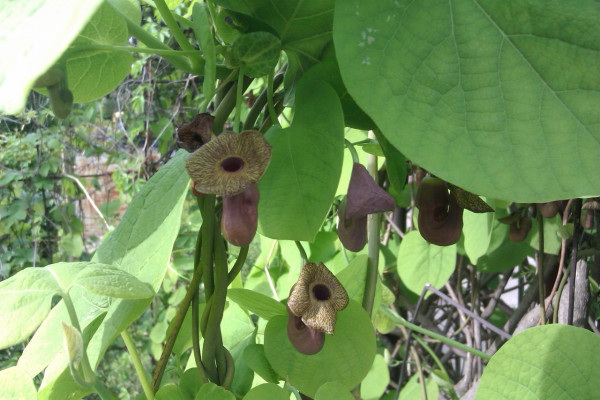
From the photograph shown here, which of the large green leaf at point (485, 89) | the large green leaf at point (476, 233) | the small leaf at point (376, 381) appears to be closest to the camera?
the large green leaf at point (485, 89)

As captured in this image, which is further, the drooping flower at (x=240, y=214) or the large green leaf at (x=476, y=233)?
the large green leaf at (x=476, y=233)

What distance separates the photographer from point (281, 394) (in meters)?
0.48

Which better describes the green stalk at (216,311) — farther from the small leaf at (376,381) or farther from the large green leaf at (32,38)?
the small leaf at (376,381)

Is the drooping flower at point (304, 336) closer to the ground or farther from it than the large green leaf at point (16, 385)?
farther from it

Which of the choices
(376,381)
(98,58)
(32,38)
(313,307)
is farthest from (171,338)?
(376,381)

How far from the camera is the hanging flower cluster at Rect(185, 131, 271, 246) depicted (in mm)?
371

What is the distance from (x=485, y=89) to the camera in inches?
12.1

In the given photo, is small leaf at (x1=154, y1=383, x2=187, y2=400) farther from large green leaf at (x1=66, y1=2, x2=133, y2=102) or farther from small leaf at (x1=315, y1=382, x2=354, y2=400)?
large green leaf at (x1=66, y1=2, x2=133, y2=102)

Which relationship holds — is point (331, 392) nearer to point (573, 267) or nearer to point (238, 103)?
point (238, 103)

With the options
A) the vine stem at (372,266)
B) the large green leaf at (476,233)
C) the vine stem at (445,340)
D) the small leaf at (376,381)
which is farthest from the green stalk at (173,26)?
the small leaf at (376,381)

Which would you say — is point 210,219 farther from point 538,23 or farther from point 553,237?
point 553,237

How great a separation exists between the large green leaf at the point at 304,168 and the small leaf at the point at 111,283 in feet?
0.41

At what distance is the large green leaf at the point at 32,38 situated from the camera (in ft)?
0.58

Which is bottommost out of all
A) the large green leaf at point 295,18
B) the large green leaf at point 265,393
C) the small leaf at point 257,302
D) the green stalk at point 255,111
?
the large green leaf at point 265,393
